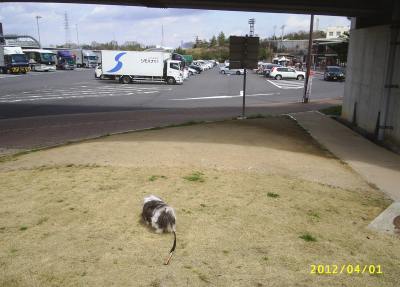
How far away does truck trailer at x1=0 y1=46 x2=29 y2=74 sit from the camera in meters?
47.6

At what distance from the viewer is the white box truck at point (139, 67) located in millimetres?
37419

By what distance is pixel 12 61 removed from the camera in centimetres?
4819

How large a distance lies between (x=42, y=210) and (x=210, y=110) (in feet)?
52.3

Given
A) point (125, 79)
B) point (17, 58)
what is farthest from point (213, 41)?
point (125, 79)

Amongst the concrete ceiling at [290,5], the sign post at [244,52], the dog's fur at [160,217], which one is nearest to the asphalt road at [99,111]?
the sign post at [244,52]

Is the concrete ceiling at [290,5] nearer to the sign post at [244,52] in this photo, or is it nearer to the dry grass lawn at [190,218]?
the sign post at [244,52]

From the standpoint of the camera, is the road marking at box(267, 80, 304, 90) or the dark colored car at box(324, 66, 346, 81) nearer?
the road marking at box(267, 80, 304, 90)

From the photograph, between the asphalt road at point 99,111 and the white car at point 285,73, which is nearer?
the asphalt road at point 99,111

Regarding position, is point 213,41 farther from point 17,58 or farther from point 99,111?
point 99,111

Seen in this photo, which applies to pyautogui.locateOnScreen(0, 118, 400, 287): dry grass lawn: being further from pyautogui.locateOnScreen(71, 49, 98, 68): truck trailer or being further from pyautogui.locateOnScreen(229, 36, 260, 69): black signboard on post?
pyautogui.locateOnScreen(71, 49, 98, 68): truck trailer
